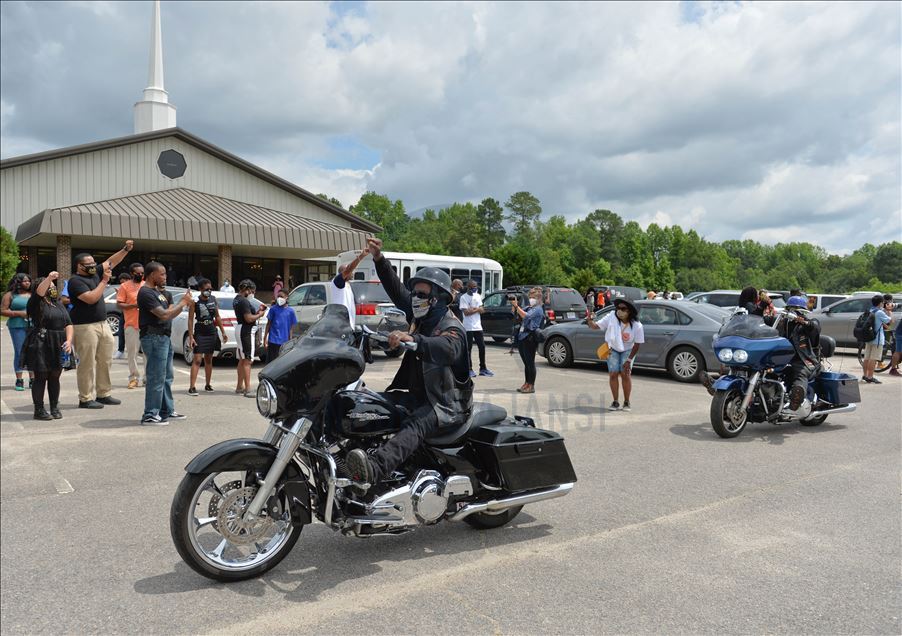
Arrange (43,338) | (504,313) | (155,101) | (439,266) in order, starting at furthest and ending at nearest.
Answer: (155,101) → (439,266) → (504,313) → (43,338)

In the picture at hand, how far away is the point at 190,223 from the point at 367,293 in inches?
678

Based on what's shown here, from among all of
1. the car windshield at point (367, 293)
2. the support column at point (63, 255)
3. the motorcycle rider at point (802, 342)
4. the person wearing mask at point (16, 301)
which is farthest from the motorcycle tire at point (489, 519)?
the support column at point (63, 255)

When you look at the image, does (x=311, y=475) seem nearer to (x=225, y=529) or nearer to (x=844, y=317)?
(x=225, y=529)

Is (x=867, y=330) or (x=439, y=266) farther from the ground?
(x=439, y=266)

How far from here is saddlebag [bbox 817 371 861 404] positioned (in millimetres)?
8688

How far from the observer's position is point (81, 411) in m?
8.98

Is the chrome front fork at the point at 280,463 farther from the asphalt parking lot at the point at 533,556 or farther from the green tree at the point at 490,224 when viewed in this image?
the green tree at the point at 490,224

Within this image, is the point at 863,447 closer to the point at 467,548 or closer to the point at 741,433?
the point at 741,433

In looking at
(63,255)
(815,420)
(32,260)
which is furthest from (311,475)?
(32,260)

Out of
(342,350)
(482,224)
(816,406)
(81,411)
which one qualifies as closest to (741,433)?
(816,406)

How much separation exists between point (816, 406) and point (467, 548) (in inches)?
240

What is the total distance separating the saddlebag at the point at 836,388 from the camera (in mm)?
8688

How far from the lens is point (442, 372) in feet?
14.2

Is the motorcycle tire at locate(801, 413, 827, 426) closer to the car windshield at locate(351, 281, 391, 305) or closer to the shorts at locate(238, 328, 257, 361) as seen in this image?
the shorts at locate(238, 328, 257, 361)
